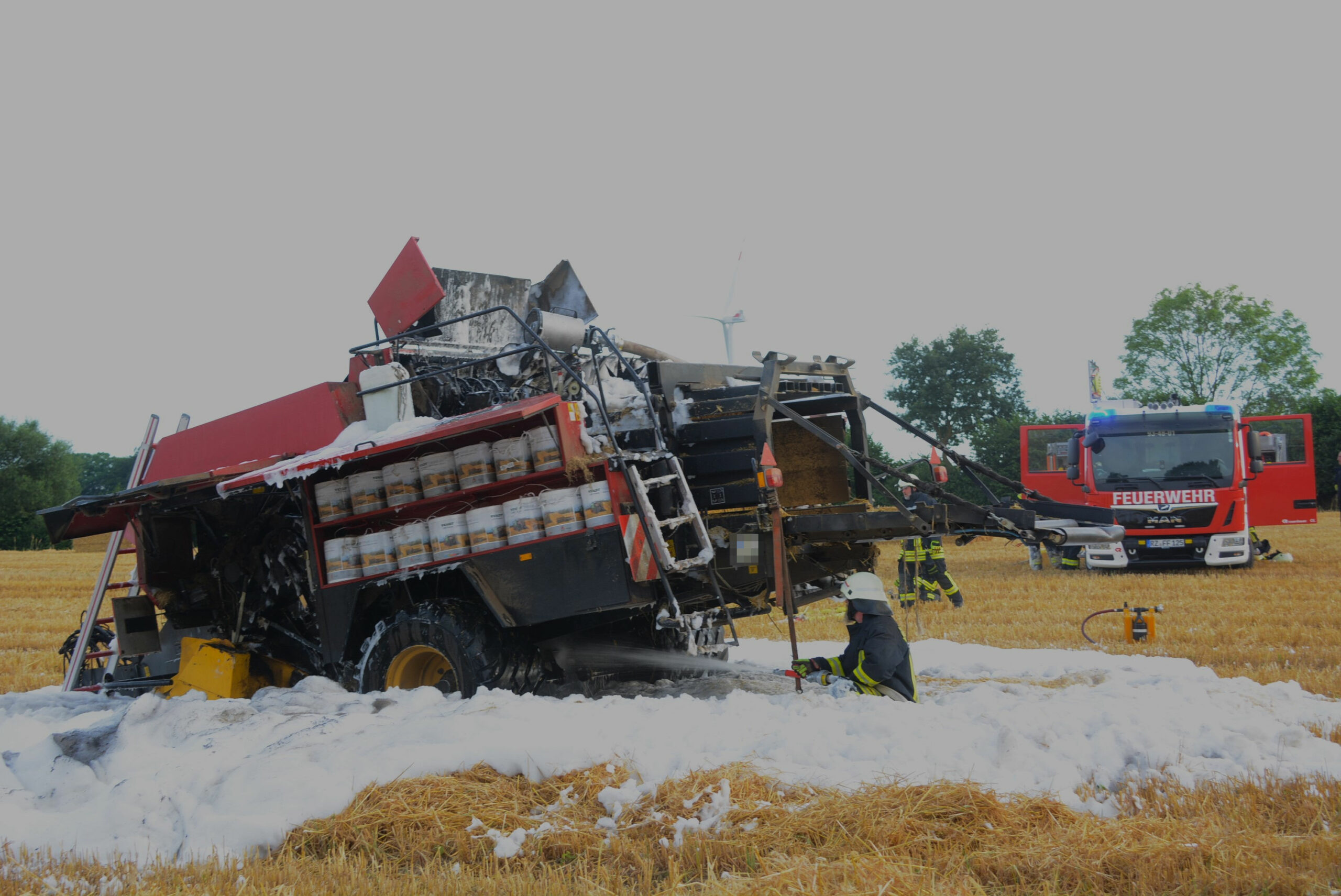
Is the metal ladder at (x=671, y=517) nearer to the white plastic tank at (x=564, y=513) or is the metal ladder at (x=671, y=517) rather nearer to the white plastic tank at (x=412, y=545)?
the white plastic tank at (x=564, y=513)

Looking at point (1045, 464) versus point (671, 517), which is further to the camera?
point (1045, 464)

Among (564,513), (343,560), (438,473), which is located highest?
(438,473)

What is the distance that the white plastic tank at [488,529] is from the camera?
6648 millimetres

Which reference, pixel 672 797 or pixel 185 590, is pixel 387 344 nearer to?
pixel 185 590

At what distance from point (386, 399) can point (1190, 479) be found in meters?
14.2

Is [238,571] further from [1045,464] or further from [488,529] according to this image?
[1045,464]

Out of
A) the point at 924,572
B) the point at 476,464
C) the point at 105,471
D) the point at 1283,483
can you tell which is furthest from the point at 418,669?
the point at 105,471

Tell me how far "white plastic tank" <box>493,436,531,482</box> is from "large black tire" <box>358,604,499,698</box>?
95 cm

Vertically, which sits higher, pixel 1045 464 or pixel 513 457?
pixel 513 457

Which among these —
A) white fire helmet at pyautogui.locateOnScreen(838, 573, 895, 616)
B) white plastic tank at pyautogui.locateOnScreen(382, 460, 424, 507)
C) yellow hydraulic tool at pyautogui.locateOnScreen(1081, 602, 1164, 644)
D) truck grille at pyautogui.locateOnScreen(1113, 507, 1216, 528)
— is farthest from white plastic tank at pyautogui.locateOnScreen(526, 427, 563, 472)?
truck grille at pyautogui.locateOnScreen(1113, 507, 1216, 528)

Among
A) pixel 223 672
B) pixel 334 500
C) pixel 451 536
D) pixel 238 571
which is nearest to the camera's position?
pixel 451 536

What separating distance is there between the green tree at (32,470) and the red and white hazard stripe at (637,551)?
48.1 meters

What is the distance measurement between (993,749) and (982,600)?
9498mm

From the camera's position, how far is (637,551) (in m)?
6.30
